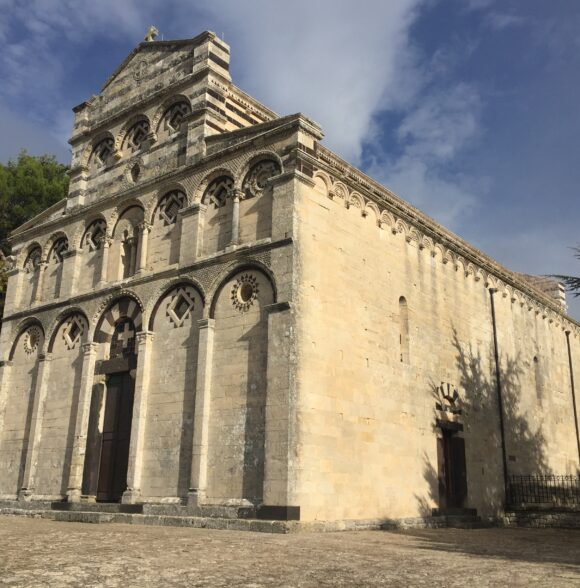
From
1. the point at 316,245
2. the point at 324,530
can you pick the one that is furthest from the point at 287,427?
the point at 316,245

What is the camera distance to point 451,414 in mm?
16953

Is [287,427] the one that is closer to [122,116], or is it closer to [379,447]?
[379,447]

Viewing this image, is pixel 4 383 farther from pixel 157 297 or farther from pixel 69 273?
pixel 157 297

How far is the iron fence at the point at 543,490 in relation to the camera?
18.8m

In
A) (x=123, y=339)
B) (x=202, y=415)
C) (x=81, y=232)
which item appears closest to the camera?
(x=202, y=415)

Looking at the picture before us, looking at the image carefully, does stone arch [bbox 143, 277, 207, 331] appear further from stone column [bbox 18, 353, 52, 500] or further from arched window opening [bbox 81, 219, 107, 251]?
stone column [bbox 18, 353, 52, 500]

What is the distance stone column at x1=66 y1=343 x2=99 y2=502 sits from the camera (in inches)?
636

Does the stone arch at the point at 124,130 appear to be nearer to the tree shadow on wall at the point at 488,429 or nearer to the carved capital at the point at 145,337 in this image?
the carved capital at the point at 145,337

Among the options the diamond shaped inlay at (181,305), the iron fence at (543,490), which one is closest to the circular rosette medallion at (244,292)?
the diamond shaped inlay at (181,305)

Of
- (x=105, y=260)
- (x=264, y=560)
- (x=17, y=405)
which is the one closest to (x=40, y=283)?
(x=105, y=260)

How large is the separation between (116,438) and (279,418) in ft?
18.2

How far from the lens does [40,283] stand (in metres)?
20.0

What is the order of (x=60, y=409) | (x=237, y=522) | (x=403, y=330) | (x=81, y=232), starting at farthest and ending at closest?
1. (x=81, y=232)
2. (x=60, y=409)
3. (x=403, y=330)
4. (x=237, y=522)

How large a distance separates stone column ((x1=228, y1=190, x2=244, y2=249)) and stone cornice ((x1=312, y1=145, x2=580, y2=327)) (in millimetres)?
1887
